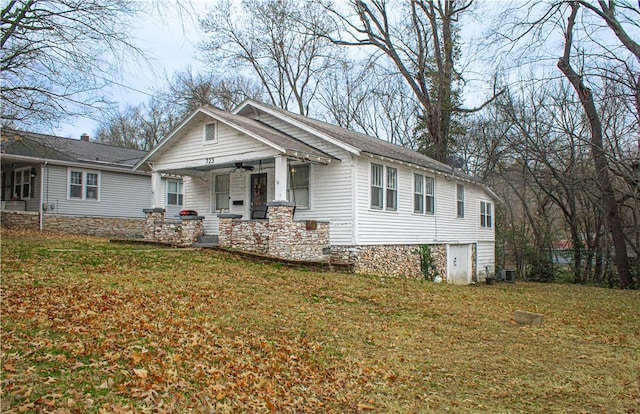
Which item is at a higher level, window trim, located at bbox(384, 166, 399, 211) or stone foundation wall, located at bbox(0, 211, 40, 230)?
window trim, located at bbox(384, 166, 399, 211)

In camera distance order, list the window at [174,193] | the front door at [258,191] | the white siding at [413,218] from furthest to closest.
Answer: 1. the window at [174,193]
2. the front door at [258,191]
3. the white siding at [413,218]

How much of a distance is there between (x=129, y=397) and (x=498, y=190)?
32501 millimetres

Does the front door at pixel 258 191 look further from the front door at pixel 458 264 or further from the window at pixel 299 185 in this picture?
the front door at pixel 458 264

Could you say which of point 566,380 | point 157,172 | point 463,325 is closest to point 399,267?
point 463,325

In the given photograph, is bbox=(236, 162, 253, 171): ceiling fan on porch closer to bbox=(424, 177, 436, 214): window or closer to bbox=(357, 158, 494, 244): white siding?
bbox=(357, 158, 494, 244): white siding

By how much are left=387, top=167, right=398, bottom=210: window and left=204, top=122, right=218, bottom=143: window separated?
5487 millimetres

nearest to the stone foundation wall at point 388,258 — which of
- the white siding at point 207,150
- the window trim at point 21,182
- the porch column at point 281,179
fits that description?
the porch column at point 281,179

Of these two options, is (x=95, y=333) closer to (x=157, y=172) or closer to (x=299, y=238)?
(x=299, y=238)

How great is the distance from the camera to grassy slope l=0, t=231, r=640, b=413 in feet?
15.5

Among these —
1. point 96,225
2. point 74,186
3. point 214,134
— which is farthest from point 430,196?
point 74,186

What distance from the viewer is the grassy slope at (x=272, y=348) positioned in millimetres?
4734

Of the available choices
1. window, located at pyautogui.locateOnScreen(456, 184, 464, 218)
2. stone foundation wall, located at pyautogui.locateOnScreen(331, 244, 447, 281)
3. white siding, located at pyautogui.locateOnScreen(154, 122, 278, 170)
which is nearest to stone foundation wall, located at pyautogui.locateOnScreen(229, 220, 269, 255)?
white siding, located at pyautogui.locateOnScreen(154, 122, 278, 170)

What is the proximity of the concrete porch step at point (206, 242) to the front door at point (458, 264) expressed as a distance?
9592mm

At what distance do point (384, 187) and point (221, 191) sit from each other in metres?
5.75
